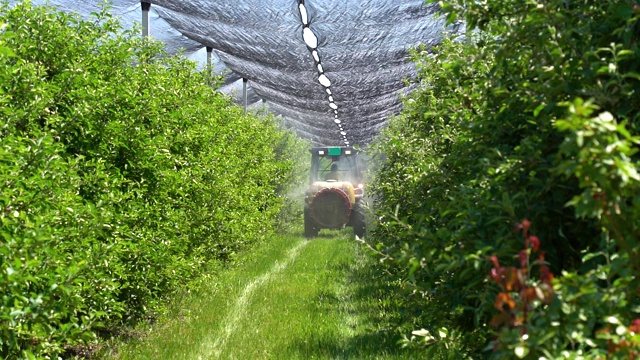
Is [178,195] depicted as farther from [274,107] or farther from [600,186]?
[274,107]

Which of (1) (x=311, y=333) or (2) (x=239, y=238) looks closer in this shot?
(1) (x=311, y=333)

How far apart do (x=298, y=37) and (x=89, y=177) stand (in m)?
9.66

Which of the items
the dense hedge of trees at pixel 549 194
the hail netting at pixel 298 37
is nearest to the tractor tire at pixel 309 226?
the hail netting at pixel 298 37

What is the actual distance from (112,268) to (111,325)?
1.80m

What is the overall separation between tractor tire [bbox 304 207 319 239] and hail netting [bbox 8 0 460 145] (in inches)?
135

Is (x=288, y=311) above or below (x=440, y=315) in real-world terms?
below

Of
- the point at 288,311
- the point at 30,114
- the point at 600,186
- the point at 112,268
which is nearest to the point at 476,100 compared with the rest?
the point at 600,186

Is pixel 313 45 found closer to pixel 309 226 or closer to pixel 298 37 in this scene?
pixel 298 37

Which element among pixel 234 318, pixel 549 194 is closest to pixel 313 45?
pixel 234 318

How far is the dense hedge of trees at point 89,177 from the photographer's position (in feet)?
14.8

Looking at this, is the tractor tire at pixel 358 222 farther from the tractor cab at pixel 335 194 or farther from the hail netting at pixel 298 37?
the hail netting at pixel 298 37

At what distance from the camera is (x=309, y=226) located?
72.3 ft

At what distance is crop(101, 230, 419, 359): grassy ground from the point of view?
7359mm

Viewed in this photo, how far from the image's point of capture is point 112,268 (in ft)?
21.0
